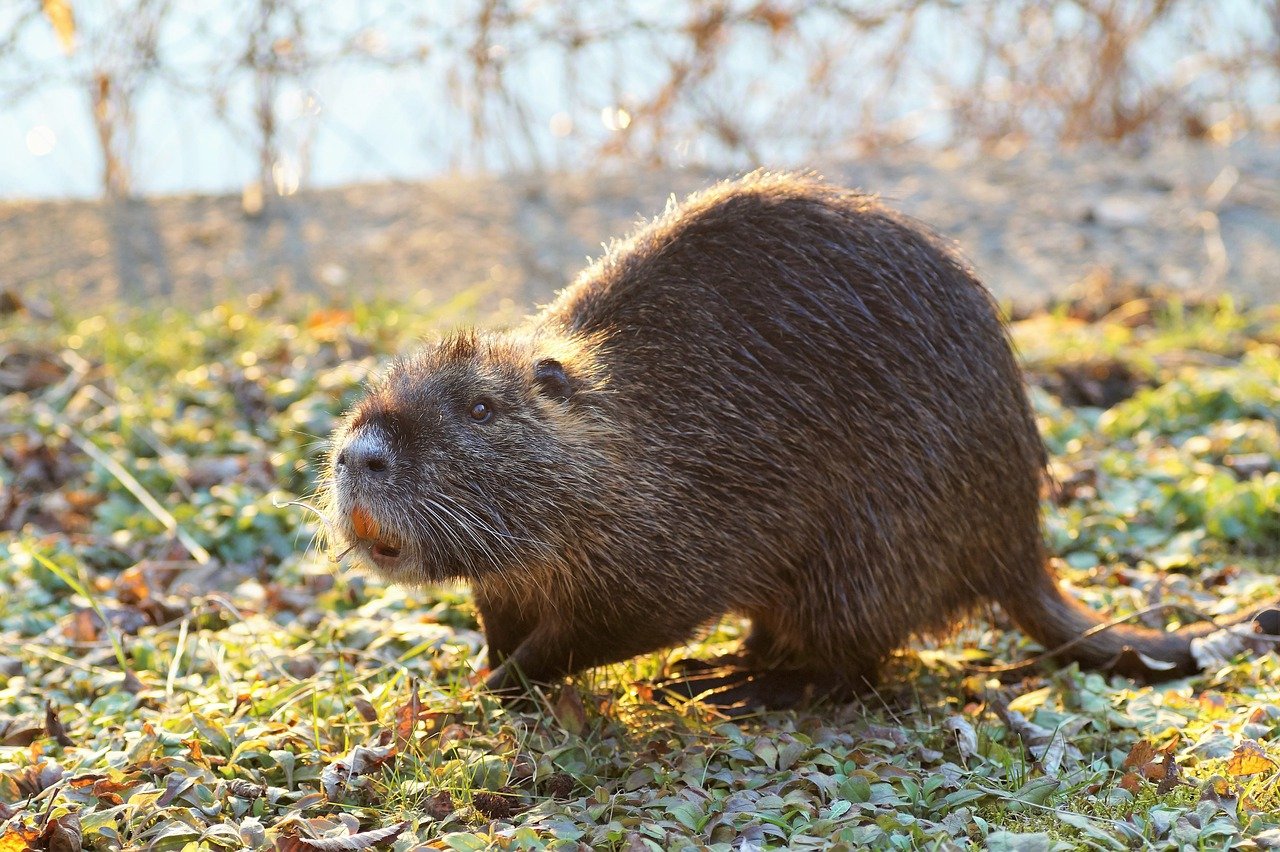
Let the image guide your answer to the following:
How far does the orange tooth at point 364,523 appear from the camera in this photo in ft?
9.97

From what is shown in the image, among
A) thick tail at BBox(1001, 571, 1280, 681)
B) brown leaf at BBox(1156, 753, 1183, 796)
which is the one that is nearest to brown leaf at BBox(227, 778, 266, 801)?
brown leaf at BBox(1156, 753, 1183, 796)

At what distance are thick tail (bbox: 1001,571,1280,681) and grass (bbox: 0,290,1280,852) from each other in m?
0.09

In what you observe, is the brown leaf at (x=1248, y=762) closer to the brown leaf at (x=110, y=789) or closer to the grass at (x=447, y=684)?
the grass at (x=447, y=684)

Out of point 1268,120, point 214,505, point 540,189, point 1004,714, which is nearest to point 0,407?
point 214,505

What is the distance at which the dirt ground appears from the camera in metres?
7.02

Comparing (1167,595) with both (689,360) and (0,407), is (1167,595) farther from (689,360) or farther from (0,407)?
(0,407)

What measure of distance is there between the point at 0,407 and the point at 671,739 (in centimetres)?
359

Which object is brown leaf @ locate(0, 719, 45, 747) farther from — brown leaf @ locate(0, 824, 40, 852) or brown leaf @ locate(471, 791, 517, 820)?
brown leaf @ locate(471, 791, 517, 820)

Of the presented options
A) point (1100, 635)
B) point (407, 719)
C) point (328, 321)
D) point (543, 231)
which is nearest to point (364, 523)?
point (407, 719)

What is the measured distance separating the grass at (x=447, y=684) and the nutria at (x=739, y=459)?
0.73 feet

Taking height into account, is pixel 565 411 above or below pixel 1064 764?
above

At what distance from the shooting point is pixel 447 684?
3455 millimetres

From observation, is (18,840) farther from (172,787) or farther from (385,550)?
(385,550)

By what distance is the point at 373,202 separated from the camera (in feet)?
25.9
